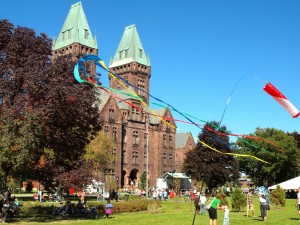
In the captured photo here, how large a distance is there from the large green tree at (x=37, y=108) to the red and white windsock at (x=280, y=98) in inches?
490

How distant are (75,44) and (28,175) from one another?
67873 millimetres

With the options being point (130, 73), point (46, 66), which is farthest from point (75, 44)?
point (46, 66)

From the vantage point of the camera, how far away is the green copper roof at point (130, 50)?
98.7 meters

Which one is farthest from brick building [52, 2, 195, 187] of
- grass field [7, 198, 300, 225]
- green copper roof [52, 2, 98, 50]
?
grass field [7, 198, 300, 225]

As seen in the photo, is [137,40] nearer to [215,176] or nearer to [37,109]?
[215,176]

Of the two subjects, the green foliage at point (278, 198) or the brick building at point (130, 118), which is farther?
the brick building at point (130, 118)

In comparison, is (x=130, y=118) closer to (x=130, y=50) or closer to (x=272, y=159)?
(x=130, y=50)

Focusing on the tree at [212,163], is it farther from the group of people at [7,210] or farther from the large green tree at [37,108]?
the group of people at [7,210]

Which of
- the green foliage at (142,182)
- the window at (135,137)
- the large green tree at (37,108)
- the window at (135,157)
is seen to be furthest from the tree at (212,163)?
the large green tree at (37,108)

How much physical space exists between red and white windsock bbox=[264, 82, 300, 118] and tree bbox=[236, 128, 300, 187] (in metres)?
55.6

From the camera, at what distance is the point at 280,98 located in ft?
45.8

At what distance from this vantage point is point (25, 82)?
23.0 m

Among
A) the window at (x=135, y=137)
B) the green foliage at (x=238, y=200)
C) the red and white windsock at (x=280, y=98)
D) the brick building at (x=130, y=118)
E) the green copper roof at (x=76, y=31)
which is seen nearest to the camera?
the red and white windsock at (x=280, y=98)

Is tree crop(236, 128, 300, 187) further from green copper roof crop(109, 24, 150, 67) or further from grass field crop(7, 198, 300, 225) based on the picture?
grass field crop(7, 198, 300, 225)
